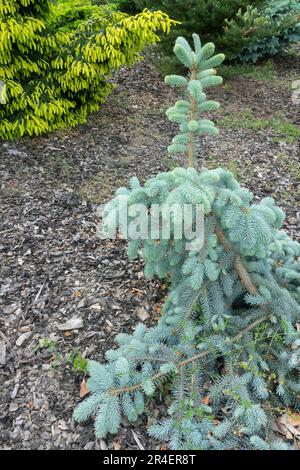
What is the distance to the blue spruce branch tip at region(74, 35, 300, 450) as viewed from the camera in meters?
2.13

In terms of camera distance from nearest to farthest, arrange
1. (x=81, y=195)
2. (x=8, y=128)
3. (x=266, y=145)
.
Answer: (x=81, y=195), (x=8, y=128), (x=266, y=145)

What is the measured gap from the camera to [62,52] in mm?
4719

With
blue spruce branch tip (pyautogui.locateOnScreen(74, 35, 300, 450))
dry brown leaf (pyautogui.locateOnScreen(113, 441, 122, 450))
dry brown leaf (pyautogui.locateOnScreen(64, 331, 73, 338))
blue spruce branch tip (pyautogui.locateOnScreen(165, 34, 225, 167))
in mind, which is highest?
blue spruce branch tip (pyautogui.locateOnScreen(165, 34, 225, 167))

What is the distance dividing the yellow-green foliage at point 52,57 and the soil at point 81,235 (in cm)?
33

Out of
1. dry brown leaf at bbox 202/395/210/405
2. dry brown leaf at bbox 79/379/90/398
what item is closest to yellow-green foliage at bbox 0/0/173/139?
dry brown leaf at bbox 79/379/90/398

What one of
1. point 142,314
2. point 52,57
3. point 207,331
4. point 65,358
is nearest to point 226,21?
point 52,57

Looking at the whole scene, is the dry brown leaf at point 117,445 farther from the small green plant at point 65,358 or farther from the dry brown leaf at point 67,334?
the dry brown leaf at point 67,334

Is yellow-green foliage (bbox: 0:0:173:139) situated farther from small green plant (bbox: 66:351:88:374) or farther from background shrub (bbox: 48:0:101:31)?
small green plant (bbox: 66:351:88:374)

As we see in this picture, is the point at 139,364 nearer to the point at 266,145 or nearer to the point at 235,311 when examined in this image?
the point at 235,311

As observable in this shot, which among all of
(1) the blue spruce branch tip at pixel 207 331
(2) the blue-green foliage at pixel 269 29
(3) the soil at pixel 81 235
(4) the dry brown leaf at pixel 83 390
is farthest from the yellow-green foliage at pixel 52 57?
(4) the dry brown leaf at pixel 83 390

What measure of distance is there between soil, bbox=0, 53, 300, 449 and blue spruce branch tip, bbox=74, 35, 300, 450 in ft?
0.86

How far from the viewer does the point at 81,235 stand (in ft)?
12.2
